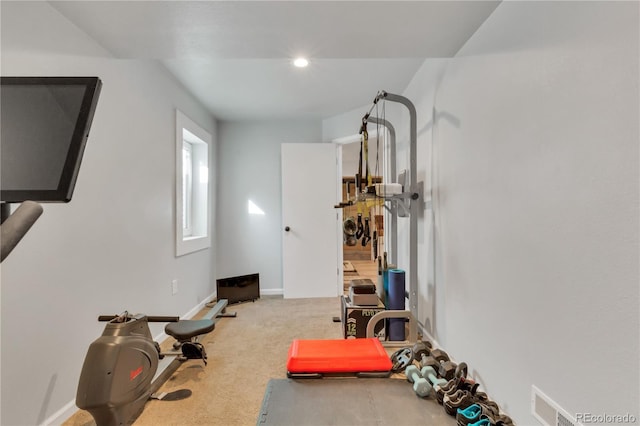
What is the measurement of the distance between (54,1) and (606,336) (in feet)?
8.36

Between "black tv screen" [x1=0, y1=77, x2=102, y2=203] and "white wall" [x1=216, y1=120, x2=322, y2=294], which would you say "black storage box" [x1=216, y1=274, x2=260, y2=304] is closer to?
"white wall" [x1=216, y1=120, x2=322, y2=294]

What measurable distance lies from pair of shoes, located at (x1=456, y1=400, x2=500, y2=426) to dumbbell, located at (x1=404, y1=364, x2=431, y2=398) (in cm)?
21

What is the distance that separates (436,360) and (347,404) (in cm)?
63

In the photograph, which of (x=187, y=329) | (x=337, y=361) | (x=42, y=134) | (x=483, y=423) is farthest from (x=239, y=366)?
(x=42, y=134)

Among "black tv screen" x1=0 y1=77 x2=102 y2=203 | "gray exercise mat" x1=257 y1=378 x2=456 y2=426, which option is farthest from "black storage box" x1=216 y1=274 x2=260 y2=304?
"black tv screen" x1=0 y1=77 x2=102 y2=203

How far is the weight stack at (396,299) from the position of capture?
2.31m

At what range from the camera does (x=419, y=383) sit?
163 centimetres

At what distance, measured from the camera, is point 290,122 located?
4.22 meters

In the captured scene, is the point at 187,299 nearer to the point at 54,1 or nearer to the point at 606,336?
the point at 54,1

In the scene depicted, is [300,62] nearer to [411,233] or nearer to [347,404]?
[411,233]

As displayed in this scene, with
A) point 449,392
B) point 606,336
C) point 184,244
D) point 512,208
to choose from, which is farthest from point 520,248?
point 184,244

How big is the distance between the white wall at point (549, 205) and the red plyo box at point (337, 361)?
52 cm

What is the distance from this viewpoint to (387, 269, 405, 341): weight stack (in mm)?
2307

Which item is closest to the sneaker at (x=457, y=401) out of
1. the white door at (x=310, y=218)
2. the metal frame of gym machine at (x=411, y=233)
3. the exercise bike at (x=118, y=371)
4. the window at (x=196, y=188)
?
the metal frame of gym machine at (x=411, y=233)
